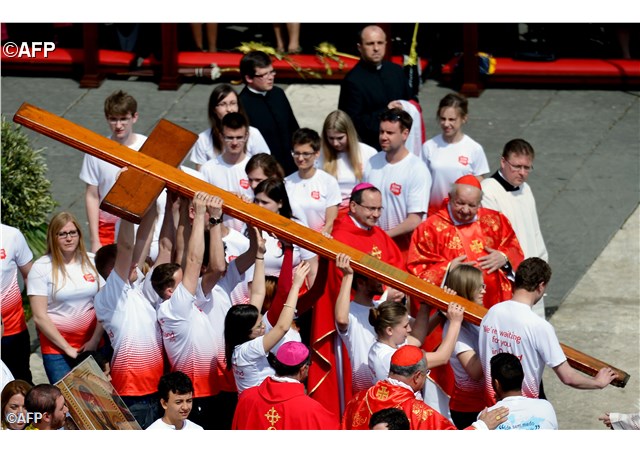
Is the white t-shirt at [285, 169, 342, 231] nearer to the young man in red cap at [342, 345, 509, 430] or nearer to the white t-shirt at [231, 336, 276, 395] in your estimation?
the white t-shirt at [231, 336, 276, 395]

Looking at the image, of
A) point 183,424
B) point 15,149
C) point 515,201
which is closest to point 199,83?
point 15,149

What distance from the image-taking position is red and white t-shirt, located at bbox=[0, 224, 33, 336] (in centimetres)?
904

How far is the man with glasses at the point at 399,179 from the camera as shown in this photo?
1020cm

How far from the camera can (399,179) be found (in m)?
10.3

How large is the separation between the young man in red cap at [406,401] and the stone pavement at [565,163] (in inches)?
99.8

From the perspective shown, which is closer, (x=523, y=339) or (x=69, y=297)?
(x=523, y=339)

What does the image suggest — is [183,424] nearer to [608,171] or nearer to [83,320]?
[83,320]

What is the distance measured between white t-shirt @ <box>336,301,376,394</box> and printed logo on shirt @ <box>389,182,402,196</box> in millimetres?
1888

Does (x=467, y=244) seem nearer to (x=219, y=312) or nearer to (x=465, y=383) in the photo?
(x=465, y=383)

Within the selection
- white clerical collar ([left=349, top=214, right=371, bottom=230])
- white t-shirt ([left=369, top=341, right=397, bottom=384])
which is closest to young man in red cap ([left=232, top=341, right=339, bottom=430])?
white t-shirt ([left=369, top=341, right=397, bottom=384])

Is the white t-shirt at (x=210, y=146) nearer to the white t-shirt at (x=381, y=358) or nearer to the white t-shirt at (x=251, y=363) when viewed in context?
the white t-shirt at (x=251, y=363)

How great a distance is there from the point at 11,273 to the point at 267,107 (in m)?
2.91

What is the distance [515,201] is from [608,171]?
13.1 ft

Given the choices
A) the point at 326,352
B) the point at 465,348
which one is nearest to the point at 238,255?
the point at 326,352
